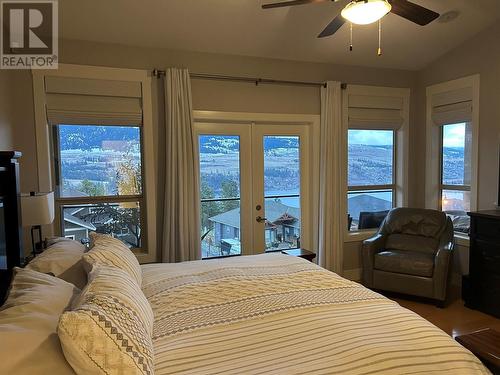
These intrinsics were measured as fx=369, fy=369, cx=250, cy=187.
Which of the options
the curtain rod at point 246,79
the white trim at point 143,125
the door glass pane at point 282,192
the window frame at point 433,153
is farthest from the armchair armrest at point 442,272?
the white trim at point 143,125

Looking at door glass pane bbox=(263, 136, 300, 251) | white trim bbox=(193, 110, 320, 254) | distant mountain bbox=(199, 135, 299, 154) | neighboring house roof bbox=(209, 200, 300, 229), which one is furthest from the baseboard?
distant mountain bbox=(199, 135, 299, 154)

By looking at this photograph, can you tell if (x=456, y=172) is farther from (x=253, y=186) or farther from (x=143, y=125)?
(x=143, y=125)

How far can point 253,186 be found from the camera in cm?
421

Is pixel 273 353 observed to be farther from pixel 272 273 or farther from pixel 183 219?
pixel 183 219

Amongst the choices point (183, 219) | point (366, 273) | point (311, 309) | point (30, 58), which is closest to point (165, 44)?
point (30, 58)

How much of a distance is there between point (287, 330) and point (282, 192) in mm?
2831

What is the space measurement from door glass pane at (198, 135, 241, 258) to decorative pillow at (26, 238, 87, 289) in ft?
6.55

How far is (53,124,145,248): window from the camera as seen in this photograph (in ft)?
11.7

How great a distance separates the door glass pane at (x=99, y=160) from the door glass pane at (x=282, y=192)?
146 cm

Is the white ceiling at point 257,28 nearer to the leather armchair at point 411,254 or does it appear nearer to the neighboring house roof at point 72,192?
the neighboring house roof at point 72,192

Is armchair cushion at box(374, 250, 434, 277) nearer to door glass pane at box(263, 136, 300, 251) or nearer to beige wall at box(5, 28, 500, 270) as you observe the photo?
beige wall at box(5, 28, 500, 270)

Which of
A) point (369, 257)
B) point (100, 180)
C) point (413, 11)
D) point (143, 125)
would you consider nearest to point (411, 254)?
point (369, 257)

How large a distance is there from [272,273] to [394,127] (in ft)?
10.6

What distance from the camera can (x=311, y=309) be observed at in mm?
1798
